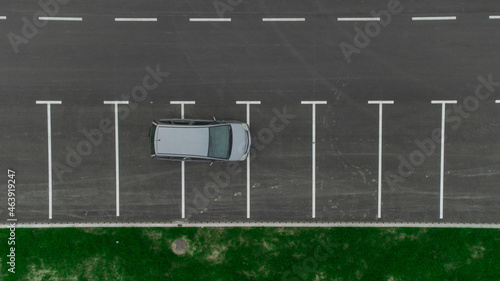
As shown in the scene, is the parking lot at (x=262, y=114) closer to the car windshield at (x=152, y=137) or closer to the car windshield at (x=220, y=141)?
the car windshield at (x=152, y=137)

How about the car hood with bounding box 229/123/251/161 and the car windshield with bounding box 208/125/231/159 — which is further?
the car hood with bounding box 229/123/251/161

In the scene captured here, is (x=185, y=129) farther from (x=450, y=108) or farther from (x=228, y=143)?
(x=450, y=108)

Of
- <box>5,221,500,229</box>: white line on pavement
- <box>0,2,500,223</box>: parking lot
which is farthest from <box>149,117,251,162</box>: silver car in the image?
<box>5,221,500,229</box>: white line on pavement

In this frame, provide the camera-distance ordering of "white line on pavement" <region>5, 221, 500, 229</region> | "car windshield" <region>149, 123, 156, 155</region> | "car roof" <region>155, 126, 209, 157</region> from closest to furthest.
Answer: "car roof" <region>155, 126, 209, 157</region>
"car windshield" <region>149, 123, 156, 155</region>
"white line on pavement" <region>5, 221, 500, 229</region>

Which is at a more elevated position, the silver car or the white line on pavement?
the silver car

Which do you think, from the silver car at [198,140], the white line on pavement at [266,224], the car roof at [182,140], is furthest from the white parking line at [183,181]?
the car roof at [182,140]

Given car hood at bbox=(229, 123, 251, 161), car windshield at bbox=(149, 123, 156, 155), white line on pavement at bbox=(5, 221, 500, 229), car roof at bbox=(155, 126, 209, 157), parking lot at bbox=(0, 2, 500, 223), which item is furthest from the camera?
white line on pavement at bbox=(5, 221, 500, 229)

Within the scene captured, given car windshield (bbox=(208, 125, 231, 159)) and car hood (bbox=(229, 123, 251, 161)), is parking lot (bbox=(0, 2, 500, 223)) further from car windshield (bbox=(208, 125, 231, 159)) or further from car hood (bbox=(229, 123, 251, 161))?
car windshield (bbox=(208, 125, 231, 159))
